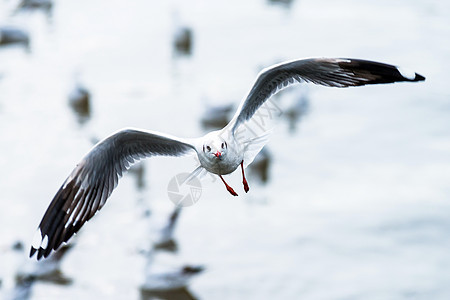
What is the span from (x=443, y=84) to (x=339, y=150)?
236cm

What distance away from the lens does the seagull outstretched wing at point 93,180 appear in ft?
17.1

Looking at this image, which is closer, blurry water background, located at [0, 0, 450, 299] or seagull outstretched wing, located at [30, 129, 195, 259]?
seagull outstretched wing, located at [30, 129, 195, 259]

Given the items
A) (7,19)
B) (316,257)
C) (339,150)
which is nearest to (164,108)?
(339,150)

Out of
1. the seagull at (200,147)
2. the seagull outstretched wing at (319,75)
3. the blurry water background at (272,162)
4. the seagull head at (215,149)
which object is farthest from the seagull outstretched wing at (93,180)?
the blurry water background at (272,162)

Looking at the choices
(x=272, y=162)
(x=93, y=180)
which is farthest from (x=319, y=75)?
(x=272, y=162)

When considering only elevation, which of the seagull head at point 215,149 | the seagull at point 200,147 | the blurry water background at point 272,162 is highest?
the blurry water background at point 272,162

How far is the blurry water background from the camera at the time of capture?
35.7ft

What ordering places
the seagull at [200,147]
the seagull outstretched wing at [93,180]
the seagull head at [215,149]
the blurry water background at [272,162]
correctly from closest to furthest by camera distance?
the seagull head at [215,149] → the seagull at [200,147] → the seagull outstretched wing at [93,180] → the blurry water background at [272,162]

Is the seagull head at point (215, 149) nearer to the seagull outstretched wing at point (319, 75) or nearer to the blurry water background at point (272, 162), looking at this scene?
the seagull outstretched wing at point (319, 75)

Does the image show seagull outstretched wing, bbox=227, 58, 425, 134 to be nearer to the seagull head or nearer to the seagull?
the seagull

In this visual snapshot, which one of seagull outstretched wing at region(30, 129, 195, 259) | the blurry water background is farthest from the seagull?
the blurry water background

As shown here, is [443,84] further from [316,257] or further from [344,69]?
[344,69]

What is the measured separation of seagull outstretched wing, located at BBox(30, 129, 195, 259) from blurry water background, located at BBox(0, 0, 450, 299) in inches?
201

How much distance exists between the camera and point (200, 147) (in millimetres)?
4895
